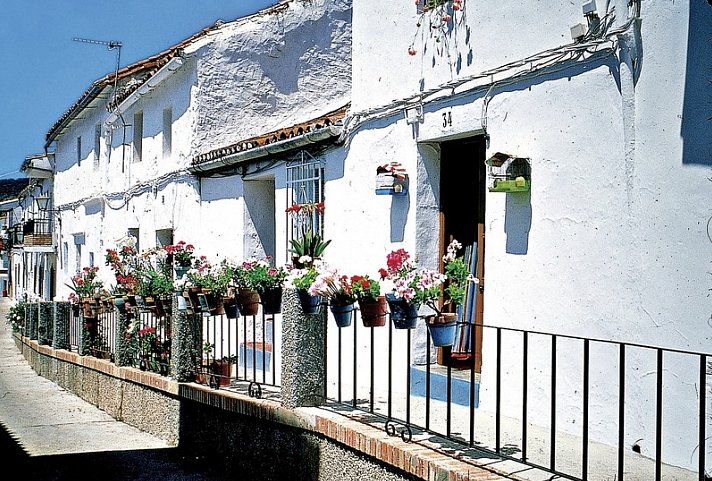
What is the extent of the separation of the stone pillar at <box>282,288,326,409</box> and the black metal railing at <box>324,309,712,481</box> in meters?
0.24

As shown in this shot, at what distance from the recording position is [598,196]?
584 centimetres

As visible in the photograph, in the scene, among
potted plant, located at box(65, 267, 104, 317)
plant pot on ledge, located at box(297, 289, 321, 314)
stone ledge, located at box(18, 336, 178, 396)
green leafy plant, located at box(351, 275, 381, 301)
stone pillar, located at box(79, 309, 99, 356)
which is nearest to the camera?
green leafy plant, located at box(351, 275, 381, 301)

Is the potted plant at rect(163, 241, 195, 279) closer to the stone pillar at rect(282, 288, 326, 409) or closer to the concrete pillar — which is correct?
the stone pillar at rect(282, 288, 326, 409)

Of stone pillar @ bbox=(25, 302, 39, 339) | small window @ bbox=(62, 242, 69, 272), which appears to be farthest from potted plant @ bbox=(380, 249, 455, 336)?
small window @ bbox=(62, 242, 69, 272)

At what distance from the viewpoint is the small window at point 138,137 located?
59.4ft

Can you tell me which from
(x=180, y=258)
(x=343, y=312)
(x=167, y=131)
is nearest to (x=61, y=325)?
(x=167, y=131)

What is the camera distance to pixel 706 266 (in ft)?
16.6

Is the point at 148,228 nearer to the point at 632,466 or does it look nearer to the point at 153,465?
the point at 153,465

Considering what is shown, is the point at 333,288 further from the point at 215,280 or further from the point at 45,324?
the point at 45,324

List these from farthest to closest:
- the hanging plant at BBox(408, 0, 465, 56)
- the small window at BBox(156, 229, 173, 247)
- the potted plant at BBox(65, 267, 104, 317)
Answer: the small window at BBox(156, 229, 173, 247)
the potted plant at BBox(65, 267, 104, 317)
the hanging plant at BBox(408, 0, 465, 56)

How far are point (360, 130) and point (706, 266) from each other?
4.76 meters

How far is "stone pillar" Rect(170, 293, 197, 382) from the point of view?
9.11m

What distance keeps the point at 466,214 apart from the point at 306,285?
219 cm

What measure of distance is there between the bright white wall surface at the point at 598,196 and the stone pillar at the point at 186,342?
3.12 meters
